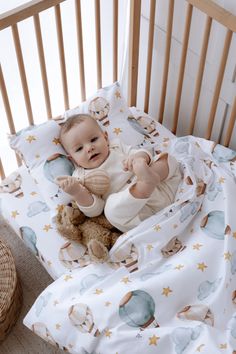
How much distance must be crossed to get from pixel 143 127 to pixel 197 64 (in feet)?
0.99

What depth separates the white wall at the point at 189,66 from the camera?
1561 millimetres

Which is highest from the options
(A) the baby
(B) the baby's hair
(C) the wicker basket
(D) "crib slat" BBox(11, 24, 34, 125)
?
(D) "crib slat" BBox(11, 24, 34, 125)

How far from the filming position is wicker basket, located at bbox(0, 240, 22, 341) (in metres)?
1.52

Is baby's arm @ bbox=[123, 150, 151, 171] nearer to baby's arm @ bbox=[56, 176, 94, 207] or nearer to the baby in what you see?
the baby

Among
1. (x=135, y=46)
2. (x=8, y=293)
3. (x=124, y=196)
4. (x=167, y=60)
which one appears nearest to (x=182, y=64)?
(x=167, y=60)

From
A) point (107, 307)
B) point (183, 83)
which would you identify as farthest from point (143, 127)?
point (107, 307)

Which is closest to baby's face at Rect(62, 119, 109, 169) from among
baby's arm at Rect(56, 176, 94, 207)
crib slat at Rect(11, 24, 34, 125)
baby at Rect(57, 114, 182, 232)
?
baby at Rect(57, 114, 182, 232)

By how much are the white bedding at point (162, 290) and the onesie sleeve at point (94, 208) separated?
0.13 meters

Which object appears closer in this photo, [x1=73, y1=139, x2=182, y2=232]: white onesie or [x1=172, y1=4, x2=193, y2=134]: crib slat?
[x1=73, y1=139, x2=182, y2=232]: white onesie

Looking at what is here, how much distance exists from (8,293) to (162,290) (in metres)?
0.54

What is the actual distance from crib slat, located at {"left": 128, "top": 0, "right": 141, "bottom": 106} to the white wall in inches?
3.2

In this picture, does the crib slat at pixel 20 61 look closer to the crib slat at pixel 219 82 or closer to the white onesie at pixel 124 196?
the white onesie at pixel 124 196

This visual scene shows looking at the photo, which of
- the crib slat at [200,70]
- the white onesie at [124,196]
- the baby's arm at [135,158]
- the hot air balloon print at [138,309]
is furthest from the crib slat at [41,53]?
the hot air balloon print at [138,309]

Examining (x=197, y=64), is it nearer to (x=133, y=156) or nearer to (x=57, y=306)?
(x=133, y=156)
